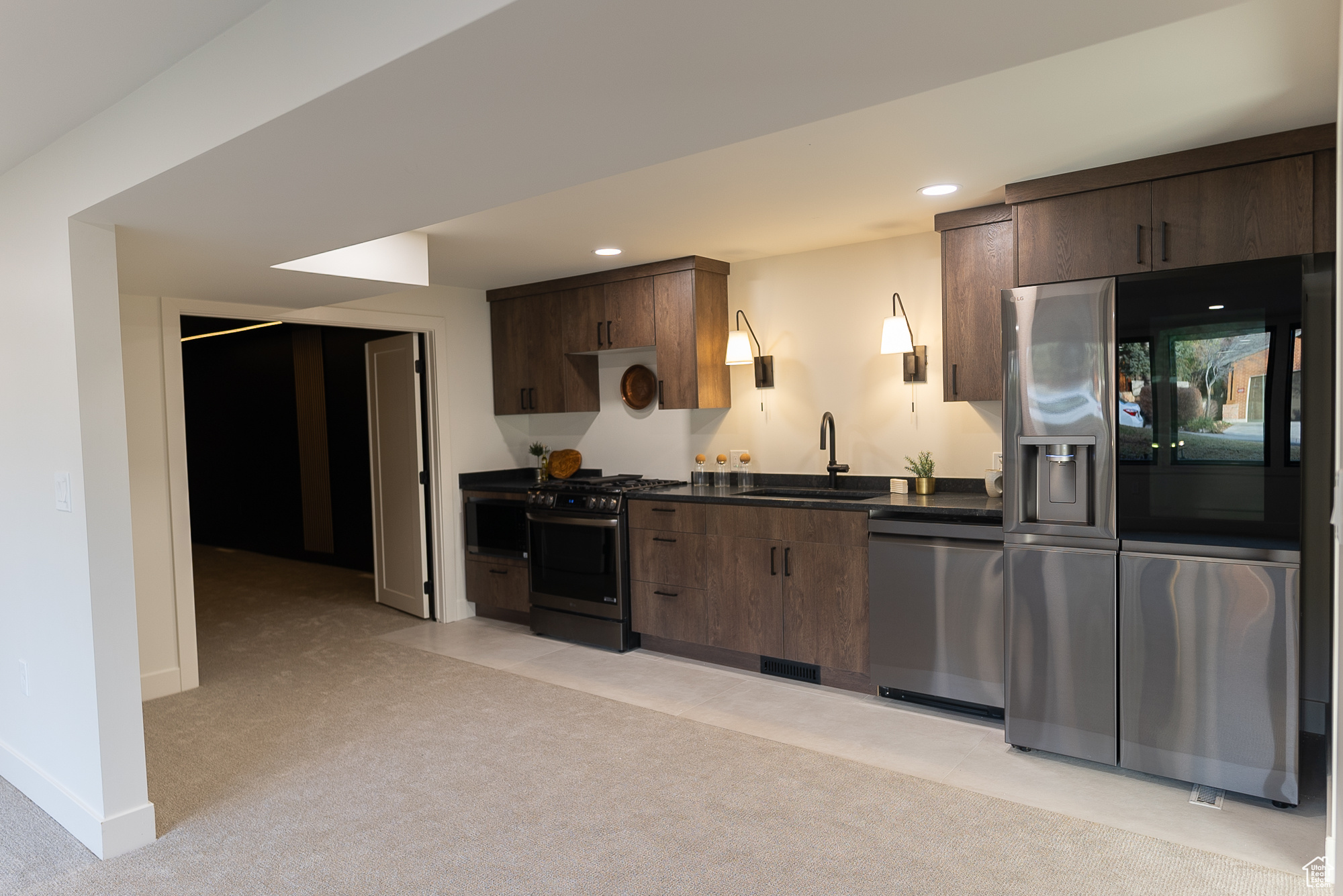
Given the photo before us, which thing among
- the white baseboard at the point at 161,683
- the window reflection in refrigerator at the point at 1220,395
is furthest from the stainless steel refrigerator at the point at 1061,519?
the white baseboard at the point at 161,683

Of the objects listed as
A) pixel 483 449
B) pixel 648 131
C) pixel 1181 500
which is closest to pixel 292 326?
pixel 483 449

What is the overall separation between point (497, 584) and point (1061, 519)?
3698 millimetres

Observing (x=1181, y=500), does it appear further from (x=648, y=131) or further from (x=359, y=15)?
(x=359, y=15)

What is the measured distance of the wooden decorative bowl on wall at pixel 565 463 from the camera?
5730 millimetres

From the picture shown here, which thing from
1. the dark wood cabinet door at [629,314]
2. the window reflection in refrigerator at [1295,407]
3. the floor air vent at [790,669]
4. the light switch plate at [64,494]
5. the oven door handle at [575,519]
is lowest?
the floor air vent at [790,669]

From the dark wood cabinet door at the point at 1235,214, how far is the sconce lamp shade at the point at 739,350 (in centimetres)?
226

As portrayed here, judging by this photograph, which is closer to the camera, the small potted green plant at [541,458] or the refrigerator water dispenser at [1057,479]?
the refrigerator water dispenser at [1057,479]

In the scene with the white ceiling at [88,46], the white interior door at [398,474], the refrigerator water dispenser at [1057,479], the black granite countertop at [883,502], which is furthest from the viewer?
the white interior door at [398,474]

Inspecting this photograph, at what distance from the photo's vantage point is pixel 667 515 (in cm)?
461

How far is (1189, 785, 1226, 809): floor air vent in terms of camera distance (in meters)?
2.79

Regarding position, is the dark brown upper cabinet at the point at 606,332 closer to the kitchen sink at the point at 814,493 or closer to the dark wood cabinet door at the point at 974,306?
the kitchen sink at the point at 814,493

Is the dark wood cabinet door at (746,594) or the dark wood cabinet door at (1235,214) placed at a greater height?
the dark wood cabinet door at (1235,214)

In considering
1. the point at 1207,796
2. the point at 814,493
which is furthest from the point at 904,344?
the point at 1207,796

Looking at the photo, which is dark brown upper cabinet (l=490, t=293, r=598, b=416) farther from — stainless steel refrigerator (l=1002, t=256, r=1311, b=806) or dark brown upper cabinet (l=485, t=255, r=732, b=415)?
stainless steel refrigerator (l=1002, t=256, r=1311, b=806)
